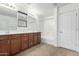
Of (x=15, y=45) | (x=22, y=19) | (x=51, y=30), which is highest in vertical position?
(x=22, y=19)

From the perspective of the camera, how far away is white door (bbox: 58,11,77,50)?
3348 mm

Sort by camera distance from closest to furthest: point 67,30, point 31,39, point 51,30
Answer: point 67,30, point 31,39, point 51,30

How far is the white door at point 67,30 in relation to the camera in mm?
3348

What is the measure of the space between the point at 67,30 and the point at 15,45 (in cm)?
209

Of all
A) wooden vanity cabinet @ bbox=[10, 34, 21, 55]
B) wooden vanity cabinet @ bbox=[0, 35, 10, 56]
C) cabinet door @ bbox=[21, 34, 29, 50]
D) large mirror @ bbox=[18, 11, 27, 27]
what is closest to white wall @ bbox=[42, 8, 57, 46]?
large mirror @ bbox=[18, 11, 27, 27]

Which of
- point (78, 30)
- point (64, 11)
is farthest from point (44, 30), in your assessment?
point (78, 30)

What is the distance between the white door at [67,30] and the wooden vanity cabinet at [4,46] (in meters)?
2.27

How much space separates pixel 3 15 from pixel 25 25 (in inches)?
49.2

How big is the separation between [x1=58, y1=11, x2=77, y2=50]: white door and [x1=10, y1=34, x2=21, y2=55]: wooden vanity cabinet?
1.85 meters

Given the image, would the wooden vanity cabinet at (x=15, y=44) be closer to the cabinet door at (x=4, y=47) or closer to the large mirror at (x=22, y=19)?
the cabinet door at (x=4, y=47)

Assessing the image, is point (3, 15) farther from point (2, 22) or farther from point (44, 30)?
point (44, 30)

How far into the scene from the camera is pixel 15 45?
2.77 metres

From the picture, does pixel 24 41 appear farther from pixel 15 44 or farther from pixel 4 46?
pixel 4 46

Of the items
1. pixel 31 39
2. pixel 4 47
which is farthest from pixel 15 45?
pixel 31 39
